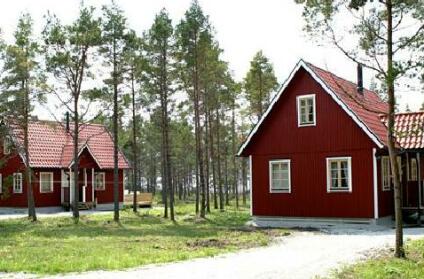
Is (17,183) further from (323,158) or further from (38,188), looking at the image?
(323,158)

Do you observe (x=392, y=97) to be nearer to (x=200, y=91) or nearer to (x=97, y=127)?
(x=200, y=91)

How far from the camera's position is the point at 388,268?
11305 millimetres

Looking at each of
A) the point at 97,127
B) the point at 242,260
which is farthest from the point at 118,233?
the point at 97,127

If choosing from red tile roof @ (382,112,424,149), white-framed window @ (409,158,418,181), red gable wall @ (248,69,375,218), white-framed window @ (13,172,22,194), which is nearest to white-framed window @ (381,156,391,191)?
white-framed window @ (409,158,418,181)

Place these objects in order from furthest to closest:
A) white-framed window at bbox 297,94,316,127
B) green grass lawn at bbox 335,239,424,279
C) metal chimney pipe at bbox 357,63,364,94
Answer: metal chimney pipe at bbox 357,63,364,94 < white-framed window at bbox 297,94,316,127 < green grass lawn at bbox 335,239,424,279

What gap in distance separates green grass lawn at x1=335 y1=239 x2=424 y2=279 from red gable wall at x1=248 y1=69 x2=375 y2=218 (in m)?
8.49

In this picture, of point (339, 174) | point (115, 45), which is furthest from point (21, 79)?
point (339, 174)

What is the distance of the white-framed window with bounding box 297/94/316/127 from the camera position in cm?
2370

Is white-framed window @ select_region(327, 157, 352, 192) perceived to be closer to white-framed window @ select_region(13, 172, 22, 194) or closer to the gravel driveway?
the gravel driveway

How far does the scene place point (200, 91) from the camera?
109 ft

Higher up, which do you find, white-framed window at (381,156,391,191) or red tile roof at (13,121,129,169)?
red tile roof at (13,121,129,169)

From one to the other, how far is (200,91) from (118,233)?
545 inches

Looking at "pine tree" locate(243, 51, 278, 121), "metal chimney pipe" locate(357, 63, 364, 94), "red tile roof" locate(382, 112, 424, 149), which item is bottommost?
"red tile roof" locate(382, 112, 424, 149)

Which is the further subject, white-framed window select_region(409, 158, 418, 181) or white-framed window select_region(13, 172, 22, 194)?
white-framed window select_region(13, 172, 22, 194)
